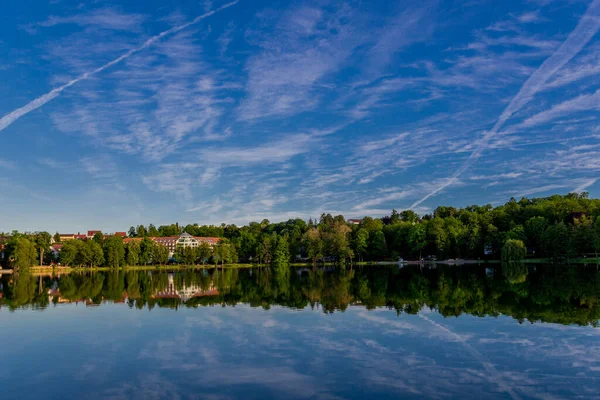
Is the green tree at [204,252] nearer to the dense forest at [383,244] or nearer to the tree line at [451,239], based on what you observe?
the dense forest at [383,244]

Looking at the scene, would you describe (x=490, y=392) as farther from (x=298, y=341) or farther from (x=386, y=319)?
(x=386, y=319)

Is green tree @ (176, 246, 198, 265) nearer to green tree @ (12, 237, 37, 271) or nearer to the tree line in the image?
the tree line

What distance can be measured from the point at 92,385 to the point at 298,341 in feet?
21.1

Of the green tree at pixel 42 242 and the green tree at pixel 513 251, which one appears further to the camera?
the green tree at pixel 42 242

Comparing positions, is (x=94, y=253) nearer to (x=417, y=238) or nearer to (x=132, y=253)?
(x=132, y=253)

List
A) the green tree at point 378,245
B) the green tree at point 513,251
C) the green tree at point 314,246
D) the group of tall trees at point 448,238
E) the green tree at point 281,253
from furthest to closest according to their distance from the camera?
the green tree at point 281,253 < the green tree at point 378,245 < the green tree at point 314,246 < the group of tall trees at point 448,238 < the green tree at point 513,251

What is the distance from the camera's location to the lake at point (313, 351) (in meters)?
10.3

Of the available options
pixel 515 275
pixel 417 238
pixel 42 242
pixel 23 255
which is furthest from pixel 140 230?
pixel 515 275

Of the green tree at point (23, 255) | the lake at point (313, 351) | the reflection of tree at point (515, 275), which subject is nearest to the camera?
the lake at point (313, 351)

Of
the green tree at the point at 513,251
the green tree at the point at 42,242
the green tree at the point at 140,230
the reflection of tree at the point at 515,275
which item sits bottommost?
the reflection of tree at the point at 515,275

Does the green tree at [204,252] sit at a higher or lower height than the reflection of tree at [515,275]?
higher

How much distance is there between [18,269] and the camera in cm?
8662

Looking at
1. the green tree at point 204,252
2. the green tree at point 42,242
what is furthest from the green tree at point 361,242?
the green tree at point 42,242

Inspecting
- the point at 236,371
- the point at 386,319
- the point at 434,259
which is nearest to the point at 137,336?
the point at 236,371
